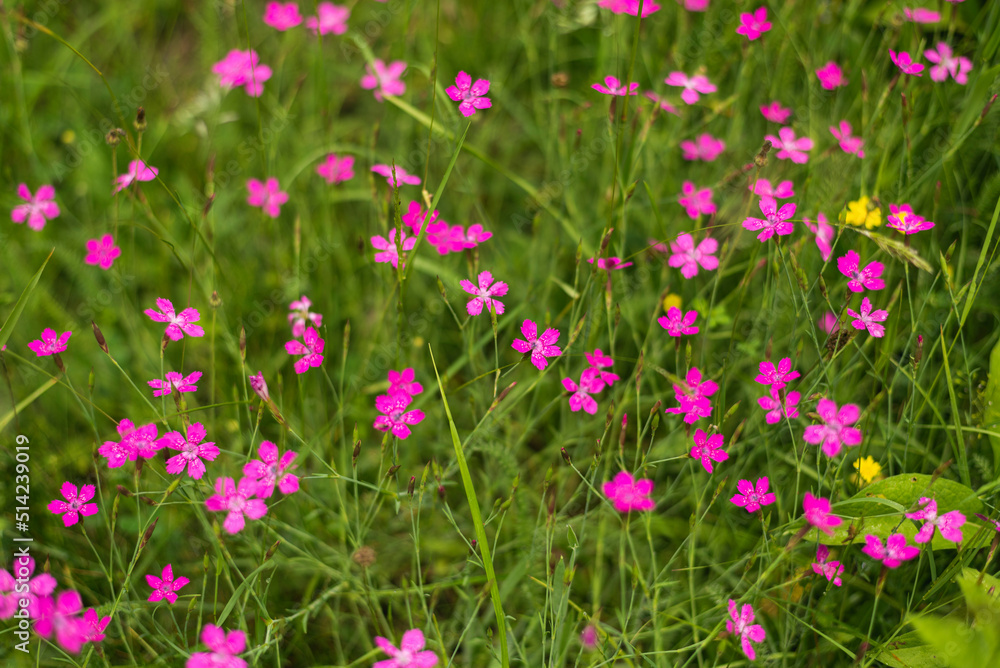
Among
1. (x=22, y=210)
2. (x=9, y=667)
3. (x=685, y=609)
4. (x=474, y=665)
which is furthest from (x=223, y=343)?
(x=685, y=609)

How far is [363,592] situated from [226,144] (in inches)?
87.3

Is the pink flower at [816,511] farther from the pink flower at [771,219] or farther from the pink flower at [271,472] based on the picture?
the pink flower at [271,472]

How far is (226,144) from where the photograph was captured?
10.0ft

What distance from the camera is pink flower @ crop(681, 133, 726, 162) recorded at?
2.43 m

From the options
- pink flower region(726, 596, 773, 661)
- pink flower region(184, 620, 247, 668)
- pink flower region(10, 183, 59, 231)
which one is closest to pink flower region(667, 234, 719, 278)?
pink flower region(726, 596, 773, 661)

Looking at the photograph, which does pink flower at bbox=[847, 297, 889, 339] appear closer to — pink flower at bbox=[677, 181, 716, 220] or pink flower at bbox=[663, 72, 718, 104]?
pink flower at bbox=[677, 181, 716, 220]

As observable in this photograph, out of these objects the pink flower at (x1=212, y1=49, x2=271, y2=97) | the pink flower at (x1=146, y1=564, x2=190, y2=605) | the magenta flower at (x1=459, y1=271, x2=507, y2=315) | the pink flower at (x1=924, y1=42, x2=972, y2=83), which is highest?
the pink flower at (x1=924, y1=42, x2=972, y2=83)

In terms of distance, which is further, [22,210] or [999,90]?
[22,210]

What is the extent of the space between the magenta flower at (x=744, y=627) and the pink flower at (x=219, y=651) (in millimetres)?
1075

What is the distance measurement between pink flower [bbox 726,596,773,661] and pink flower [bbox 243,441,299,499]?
1.06 m

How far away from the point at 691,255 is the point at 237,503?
1.38 meters

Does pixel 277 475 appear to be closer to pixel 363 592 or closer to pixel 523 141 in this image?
pixel 363 592

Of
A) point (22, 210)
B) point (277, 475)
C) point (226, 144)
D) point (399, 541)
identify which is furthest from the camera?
point (226, 144)

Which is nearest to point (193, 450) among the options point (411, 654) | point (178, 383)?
point (178, 383)
